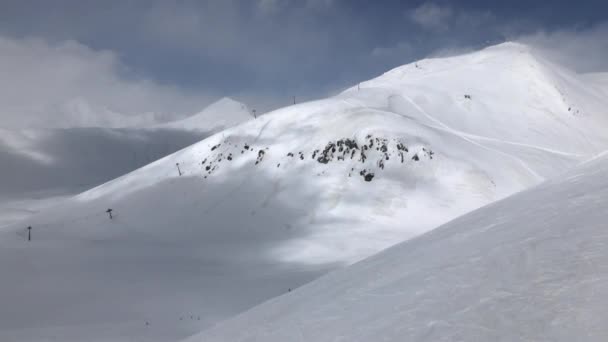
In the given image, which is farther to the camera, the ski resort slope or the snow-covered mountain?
the snow-covered mountain

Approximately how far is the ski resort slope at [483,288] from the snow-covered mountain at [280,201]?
45.6 ft

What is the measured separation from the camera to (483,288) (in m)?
3.63

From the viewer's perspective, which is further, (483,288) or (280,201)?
(280,201)

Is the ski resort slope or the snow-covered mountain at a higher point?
the snow-covered mountain

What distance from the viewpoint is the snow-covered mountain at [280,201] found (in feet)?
71.7

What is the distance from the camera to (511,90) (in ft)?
217

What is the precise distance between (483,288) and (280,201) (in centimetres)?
3637

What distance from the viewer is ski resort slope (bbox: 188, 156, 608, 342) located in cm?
291

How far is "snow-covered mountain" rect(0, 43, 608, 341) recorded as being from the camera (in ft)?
71.7

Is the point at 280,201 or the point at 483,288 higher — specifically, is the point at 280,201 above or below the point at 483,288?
above

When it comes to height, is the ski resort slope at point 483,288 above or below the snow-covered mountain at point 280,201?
below

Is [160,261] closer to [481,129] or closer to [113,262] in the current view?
[113,262]

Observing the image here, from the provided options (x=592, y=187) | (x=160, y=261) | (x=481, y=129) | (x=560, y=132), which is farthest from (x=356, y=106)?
(x=592, y=187)

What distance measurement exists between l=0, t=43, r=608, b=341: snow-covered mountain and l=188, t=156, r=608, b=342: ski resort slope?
547 inches
